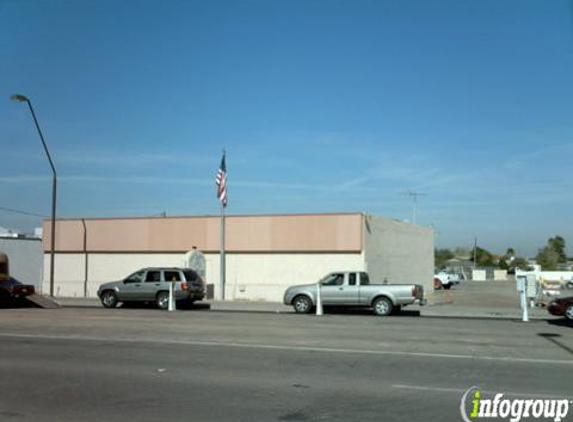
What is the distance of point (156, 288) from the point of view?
89.8ft

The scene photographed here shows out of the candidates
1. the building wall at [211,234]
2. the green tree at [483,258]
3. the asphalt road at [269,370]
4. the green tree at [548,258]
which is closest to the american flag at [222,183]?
the building wall at [211,234]

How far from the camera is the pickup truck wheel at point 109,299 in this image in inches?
1113

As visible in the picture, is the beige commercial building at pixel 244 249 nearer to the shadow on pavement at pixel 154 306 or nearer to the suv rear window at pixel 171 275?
the shadow on pavement at pixel 154 306

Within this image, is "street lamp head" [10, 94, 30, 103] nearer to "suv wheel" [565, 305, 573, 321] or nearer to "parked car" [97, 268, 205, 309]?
"parked car" [97, 268, 205, 309]

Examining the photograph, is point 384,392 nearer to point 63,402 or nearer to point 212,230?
point 63,402

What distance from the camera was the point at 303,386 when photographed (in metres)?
9.38

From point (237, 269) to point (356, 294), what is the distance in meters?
10.8

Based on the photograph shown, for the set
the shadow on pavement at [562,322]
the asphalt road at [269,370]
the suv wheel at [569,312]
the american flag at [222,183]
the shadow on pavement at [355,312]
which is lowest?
the asphalt road at [269,370]

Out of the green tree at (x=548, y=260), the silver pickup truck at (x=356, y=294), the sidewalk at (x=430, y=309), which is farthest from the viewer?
the green tree at (x=548, y=260)

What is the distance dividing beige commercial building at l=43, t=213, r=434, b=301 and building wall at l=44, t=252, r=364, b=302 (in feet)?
0.16

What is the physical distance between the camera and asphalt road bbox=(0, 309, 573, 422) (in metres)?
7.99

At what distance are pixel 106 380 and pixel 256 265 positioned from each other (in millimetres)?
23040

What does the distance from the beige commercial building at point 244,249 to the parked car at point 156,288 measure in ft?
17.2

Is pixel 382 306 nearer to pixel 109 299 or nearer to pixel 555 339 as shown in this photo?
pixel 555 339
